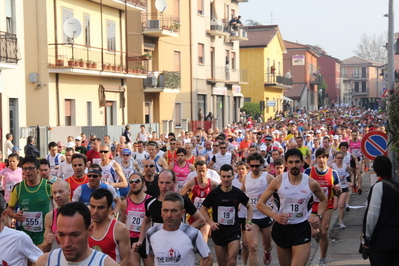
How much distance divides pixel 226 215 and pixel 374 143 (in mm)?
6273

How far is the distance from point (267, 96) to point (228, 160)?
49.2 m

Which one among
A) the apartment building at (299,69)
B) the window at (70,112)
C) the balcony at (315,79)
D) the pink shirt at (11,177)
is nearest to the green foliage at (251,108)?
the apartment building at (299,69)

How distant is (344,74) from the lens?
490 feet

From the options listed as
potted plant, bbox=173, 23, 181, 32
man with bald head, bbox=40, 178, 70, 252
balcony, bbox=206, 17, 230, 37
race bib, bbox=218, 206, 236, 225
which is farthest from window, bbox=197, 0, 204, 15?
man with bald head, bbox=40, 178, 70, 252

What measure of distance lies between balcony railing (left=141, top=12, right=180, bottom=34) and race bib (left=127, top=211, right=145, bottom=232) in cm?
2840

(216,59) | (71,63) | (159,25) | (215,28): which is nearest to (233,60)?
(216,59)

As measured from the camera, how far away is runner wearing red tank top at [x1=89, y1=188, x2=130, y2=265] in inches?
253

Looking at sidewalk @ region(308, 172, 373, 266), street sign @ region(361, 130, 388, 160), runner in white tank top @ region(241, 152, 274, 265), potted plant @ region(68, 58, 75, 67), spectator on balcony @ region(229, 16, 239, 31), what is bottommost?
sidewalk @ region(308, 172, 373, 266)

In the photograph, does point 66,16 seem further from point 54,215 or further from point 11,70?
point 54,215

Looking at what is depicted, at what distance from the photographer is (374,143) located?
48.9 ft

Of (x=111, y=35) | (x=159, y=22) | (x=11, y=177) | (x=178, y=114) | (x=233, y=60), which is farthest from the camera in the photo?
(x=233, y=60)

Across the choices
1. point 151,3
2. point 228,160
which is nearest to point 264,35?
point 151,3

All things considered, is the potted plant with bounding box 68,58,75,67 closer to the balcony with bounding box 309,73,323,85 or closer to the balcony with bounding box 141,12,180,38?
the balcony with bounding box 141,12,180,38

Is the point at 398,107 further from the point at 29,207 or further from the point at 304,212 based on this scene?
the point at 29,207
